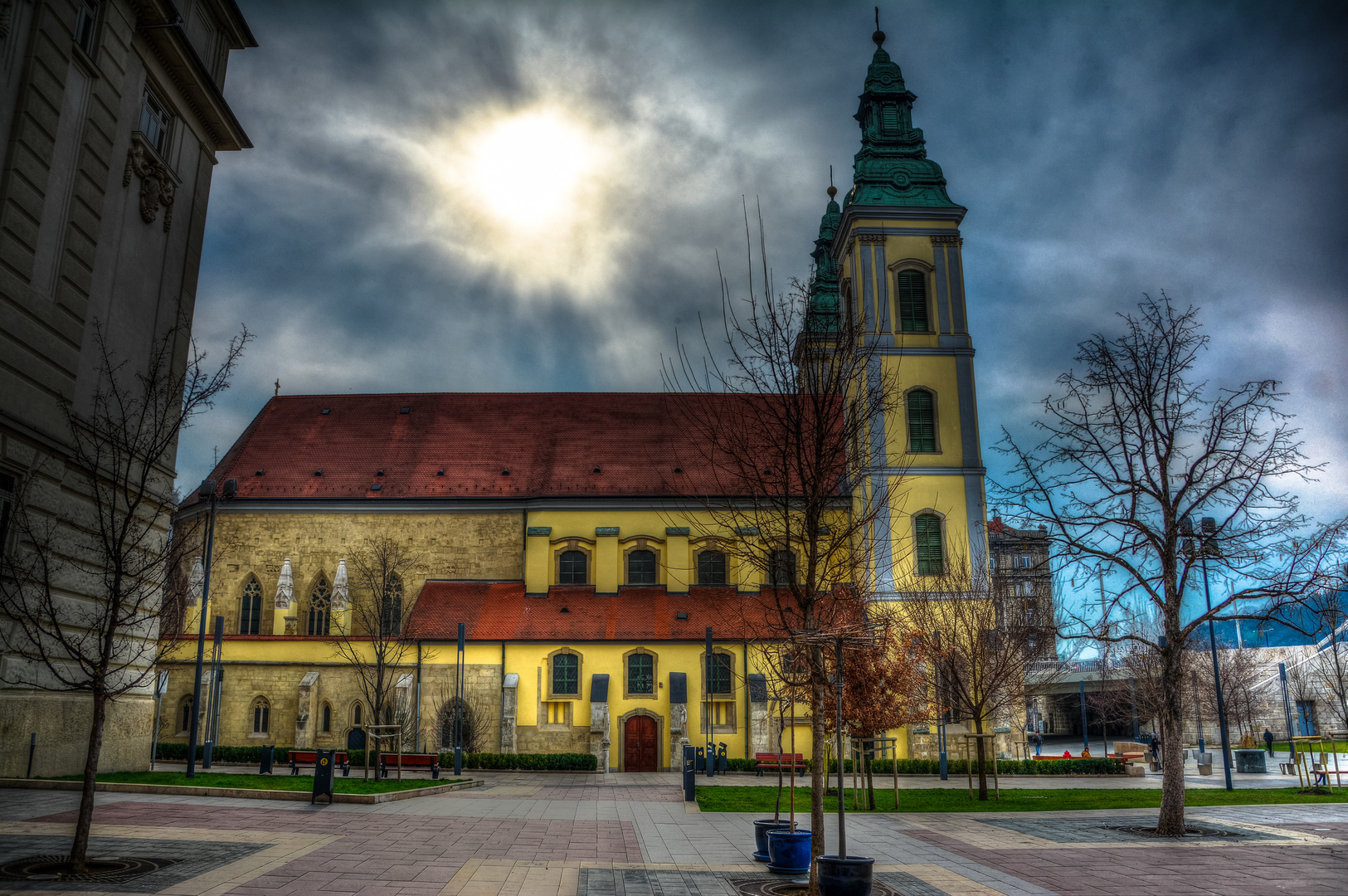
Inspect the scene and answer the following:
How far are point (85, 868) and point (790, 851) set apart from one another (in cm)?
851

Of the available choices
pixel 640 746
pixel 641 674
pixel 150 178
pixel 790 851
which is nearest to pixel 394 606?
pixel 641 674

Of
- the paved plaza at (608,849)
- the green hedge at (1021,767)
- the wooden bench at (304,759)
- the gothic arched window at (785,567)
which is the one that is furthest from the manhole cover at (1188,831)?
the wooden bench at (304,759)

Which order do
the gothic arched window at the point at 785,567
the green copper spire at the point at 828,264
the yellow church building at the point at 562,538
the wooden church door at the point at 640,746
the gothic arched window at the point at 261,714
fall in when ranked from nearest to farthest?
the gothic arched window at the point at 785,567, the wooden church door at the point at 640,746, the yellow church building at the point at 562,538, the gothic arched window at the point at 261,714, the green copper spire at the point at 828,264

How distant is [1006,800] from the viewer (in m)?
22.5

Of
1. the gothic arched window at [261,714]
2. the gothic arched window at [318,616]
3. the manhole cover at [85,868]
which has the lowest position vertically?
the manhole cover at [85,868]

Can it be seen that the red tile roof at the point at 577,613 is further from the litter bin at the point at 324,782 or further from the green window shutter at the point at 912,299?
the litter bin at the point at 324,782

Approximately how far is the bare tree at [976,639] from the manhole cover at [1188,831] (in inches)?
226

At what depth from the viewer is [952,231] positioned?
134 ft

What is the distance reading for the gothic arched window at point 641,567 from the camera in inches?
1590

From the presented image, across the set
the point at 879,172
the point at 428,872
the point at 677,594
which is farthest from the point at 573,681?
the point at 879,172

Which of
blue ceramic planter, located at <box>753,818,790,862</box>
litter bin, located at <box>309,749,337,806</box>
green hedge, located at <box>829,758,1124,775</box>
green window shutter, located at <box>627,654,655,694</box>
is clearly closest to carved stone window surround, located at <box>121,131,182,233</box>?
litter bin, located at <box>309,749,337,806</box>

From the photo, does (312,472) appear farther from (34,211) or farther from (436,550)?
(34,211)

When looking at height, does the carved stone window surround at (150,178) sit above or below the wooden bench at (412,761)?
above

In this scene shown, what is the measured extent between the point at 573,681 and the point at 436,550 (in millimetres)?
9490
